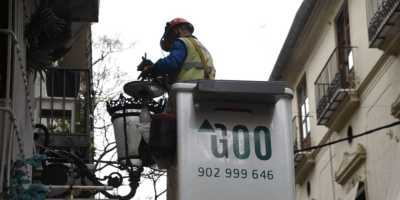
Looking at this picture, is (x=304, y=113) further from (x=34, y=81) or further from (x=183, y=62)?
(x=183, y=62)

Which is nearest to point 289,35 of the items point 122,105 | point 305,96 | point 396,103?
point 305,96

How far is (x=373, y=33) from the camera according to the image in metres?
14.9

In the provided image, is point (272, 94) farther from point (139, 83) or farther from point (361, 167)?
point (361, 167)

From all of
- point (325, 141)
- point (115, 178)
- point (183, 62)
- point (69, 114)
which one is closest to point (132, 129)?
point (115, 178)

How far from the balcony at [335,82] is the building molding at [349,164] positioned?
1196 millimetres

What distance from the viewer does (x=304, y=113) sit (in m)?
22.7

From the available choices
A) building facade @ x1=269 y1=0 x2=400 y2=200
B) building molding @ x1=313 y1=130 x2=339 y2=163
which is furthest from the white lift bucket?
building molding @ x1=313 y1=130 x2=339 y2=163

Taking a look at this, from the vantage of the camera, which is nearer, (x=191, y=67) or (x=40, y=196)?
(x=40, y=196)

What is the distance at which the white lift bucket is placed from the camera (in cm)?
576

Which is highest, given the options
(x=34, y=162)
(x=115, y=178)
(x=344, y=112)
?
(x=344, y=112)

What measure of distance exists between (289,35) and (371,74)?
604 cm

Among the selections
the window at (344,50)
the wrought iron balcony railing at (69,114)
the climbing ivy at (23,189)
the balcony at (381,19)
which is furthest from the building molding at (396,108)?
the climbing ivy at (23,189)

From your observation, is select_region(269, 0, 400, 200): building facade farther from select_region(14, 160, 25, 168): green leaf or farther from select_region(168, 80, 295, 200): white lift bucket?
select_region(14, 160, 25, 168): green leaf

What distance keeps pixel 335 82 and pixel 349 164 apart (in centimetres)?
196
